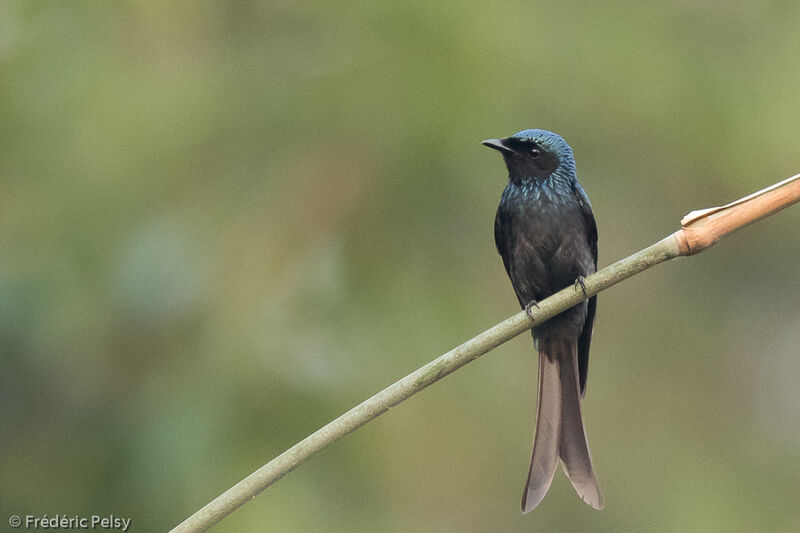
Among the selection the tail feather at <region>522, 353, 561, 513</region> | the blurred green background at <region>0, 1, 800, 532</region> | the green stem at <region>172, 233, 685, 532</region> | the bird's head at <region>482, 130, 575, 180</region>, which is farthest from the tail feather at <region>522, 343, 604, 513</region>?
the bird's head at <region>482, 130, 575, 180</region>

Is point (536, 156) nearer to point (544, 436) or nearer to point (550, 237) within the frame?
point (550, 237)

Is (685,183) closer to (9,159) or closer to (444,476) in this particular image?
(444,476)

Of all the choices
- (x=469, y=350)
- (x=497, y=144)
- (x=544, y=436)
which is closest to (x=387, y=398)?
(x=469, y=350)

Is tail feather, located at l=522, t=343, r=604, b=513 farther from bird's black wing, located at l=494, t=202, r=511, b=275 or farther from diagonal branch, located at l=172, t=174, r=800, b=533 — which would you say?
diagonal branch, located at l=172, t=174, r=800, b=533

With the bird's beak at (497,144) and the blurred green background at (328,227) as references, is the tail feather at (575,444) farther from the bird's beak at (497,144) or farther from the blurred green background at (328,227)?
the bird's beak at (497,144)

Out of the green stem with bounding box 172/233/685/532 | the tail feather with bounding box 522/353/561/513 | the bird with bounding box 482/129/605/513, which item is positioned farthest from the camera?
the bird with bounding box 482/129/605/513

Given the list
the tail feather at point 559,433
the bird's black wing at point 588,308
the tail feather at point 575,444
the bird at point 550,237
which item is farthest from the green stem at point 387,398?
the bird's black wing at point 588,308
